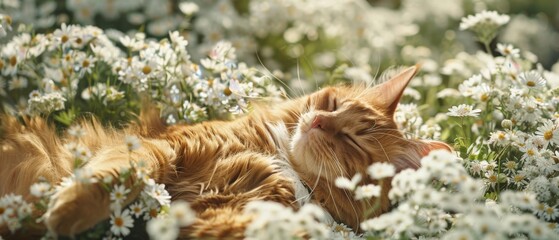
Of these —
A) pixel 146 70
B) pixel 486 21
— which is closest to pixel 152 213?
pixel 146 70

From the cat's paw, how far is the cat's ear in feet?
3.33

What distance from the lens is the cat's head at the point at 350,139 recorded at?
206 centimetres

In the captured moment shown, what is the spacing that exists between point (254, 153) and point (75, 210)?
68 cm

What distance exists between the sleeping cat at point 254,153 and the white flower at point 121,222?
0.16 meters

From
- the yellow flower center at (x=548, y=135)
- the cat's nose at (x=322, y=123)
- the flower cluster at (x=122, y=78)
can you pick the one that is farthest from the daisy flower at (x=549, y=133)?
the flower cluster at (x=122, y=78)

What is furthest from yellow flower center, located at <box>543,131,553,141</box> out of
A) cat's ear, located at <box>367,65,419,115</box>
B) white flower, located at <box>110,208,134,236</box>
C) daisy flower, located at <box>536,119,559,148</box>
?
white flower, located at <box>110,208,134,236</box>

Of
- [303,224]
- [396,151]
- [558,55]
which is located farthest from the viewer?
[558,55]

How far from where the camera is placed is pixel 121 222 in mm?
1638

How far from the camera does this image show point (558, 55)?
4359 millimetres

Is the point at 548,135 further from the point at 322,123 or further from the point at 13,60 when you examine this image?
the point at 13,60

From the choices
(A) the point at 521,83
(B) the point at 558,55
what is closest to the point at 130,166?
(A) the point at 521,83

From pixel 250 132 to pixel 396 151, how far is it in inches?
18.5

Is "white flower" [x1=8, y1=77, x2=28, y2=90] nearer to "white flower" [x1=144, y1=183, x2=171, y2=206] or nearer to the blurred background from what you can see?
the blurred background

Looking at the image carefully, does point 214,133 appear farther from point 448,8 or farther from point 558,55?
point 558,55
